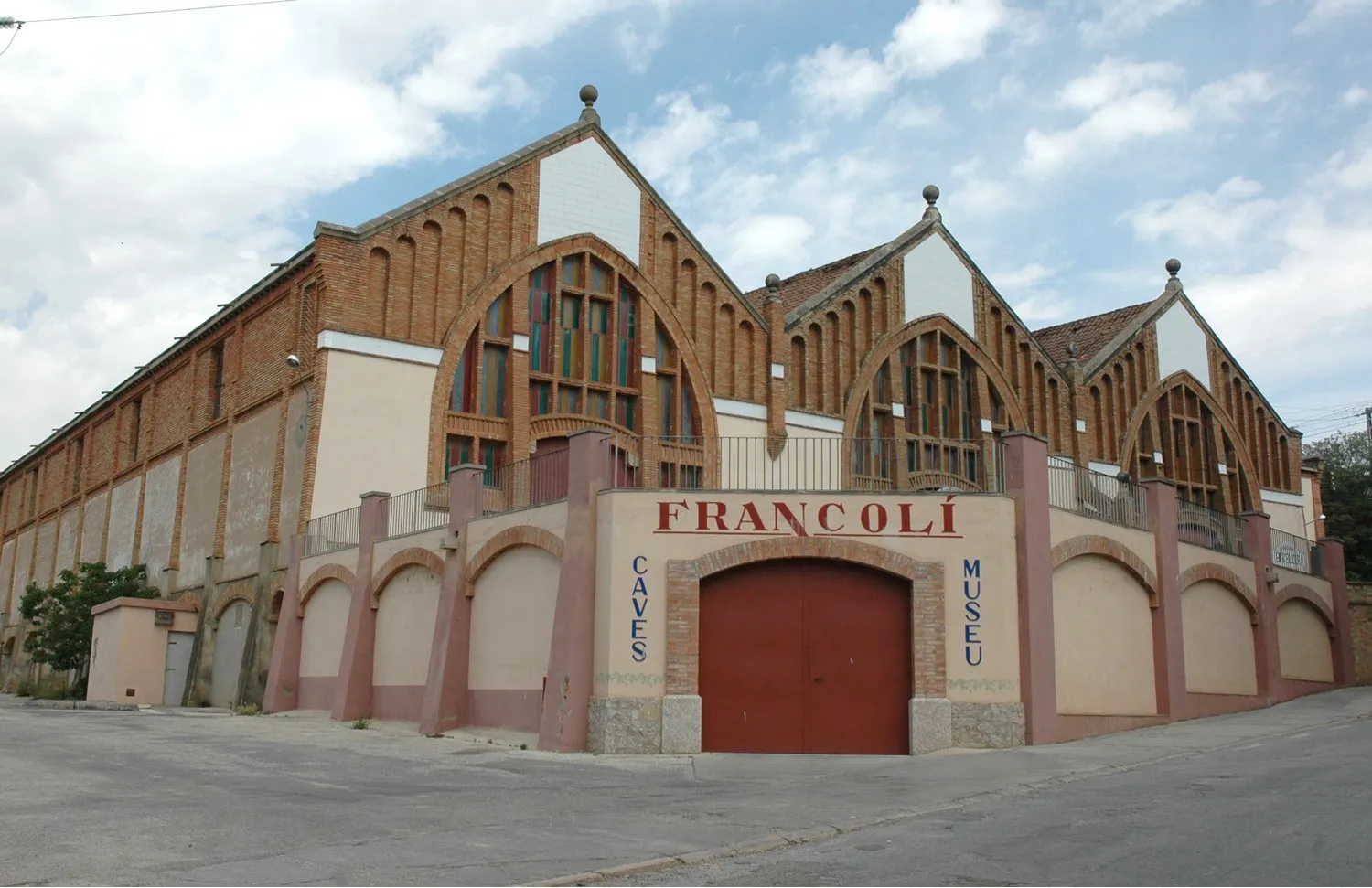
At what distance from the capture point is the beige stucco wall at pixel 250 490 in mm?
31562

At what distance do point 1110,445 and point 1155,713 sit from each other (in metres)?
20.1

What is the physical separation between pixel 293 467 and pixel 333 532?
9.14 feet

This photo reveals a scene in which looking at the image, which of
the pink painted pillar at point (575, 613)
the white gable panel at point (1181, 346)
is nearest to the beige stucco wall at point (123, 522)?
the pink painted pillar at point (575, 613)

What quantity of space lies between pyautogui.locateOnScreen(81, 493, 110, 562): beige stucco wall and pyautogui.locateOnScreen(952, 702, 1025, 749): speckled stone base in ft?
111

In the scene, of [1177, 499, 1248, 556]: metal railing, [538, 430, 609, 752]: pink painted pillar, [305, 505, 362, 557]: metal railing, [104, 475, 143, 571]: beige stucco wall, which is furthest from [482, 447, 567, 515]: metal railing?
[104, 475, 143, 571]: beige stucco wall

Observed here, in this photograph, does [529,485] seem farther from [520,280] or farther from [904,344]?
[904,344]

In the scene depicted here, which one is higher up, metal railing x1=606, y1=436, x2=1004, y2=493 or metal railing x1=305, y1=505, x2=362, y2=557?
metal railing x1=606, y1=436, x2=1004, y2=493

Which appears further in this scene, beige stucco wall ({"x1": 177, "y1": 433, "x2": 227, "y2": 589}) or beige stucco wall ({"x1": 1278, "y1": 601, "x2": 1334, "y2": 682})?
beige stucco wall ({"x1": 177, "y1": 433, "x2": 227, "y2": 589})

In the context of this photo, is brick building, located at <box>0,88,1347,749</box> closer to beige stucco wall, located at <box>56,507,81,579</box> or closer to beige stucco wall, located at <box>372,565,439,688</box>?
beige stucco wall, located at <box>372,565,439,688</box>

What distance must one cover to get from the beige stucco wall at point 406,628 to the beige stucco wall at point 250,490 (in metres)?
7.47

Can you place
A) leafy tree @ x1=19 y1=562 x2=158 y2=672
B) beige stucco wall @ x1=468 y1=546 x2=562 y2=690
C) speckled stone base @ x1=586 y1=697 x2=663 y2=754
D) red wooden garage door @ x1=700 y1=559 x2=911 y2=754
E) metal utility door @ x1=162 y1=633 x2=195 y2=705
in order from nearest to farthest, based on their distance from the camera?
1. speckled stone base @ x1=586 y1=697 x2=663 y2=754
2. red wooden garage door @ x1=700 y1=559 x2=911 y2=754
3. beige stucco wall @ x1=468 y1=546 x2=562 y2=690
4. metal utility door @ x1=162 y1=633 x2=195 y2=705
5. leafy tree @ x1=19 y1=562 x2=158 y2=672

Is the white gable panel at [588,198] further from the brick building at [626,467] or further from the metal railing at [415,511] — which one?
the metal railing at [415,511]

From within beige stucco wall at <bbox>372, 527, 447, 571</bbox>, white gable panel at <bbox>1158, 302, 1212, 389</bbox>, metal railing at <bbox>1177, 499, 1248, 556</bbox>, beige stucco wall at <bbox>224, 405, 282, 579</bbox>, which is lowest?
beige stucco wall at <bbox>372, 527, 447, 571</bbox>

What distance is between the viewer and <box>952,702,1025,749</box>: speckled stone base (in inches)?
746
